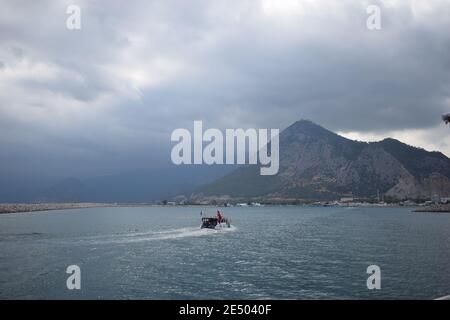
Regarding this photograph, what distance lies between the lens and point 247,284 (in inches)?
1660

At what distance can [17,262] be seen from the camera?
54875 millimetres

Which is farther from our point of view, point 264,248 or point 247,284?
point 264,248

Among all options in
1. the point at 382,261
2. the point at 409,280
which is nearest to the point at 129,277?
the point at 409,280
